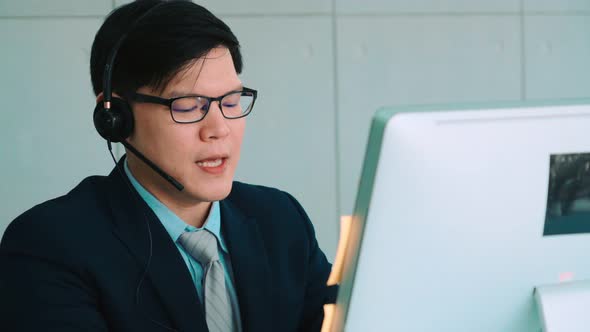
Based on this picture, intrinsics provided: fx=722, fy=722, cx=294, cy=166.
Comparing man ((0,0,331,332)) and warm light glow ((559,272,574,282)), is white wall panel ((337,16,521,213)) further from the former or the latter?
warm light glow ((559,272,574,282))

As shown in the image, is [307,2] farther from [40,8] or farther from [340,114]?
[40,8]

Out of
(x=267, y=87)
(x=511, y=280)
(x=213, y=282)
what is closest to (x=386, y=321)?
(x=511, y=280)

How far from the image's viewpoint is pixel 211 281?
1225mm

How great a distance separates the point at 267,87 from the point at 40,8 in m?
0.91

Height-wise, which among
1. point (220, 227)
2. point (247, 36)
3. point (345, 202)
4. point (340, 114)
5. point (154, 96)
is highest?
point (247, 36)

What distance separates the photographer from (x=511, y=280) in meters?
0.77

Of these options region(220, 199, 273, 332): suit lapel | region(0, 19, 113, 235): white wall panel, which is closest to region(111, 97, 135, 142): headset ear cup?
region(220, 199, 273, 332): suit lapel

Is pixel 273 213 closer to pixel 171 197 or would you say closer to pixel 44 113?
pixel 171 197

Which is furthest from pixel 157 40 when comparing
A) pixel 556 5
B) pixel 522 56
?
pixel 556 5

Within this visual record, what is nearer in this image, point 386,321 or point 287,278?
point 386,321

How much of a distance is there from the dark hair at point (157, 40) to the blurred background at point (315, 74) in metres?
1.55

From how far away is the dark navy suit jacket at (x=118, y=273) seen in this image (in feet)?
3.63

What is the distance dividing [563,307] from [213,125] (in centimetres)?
61

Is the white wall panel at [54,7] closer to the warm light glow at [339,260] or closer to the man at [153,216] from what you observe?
the man at [153,216]
